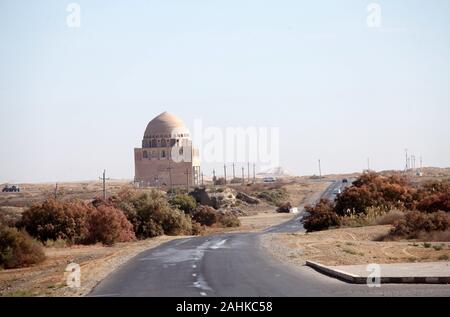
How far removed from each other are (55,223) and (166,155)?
83669 mm

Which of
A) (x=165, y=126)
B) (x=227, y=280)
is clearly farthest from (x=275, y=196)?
(x=227, y=280)

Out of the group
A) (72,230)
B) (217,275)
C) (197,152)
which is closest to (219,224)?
(72,230)

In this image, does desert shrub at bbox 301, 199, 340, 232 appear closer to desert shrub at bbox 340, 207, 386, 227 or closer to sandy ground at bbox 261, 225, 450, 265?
desert shrub at bbox 340, 207, 386, 227

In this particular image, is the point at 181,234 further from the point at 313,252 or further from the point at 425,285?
the point at 425,285

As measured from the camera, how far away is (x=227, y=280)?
18.3 metres

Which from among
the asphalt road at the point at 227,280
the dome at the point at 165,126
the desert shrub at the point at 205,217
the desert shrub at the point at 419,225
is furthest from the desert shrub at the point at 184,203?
the dome at the point at 165,126

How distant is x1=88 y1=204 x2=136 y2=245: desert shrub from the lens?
1625 inches

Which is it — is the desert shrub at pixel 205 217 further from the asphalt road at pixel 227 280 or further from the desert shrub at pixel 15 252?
the asphalt road at pixel 227 280

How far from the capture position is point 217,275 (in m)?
19.6

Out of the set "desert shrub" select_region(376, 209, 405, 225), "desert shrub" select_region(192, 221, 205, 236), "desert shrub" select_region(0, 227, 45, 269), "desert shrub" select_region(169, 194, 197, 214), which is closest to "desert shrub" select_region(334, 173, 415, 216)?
"desert shrub" select_region(376, 209, 405, 225)

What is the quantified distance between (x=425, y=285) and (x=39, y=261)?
63.4ft

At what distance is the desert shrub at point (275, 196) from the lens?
348ft

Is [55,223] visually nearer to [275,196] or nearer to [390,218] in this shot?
[390,218]

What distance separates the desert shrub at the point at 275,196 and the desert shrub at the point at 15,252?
73698 mm
